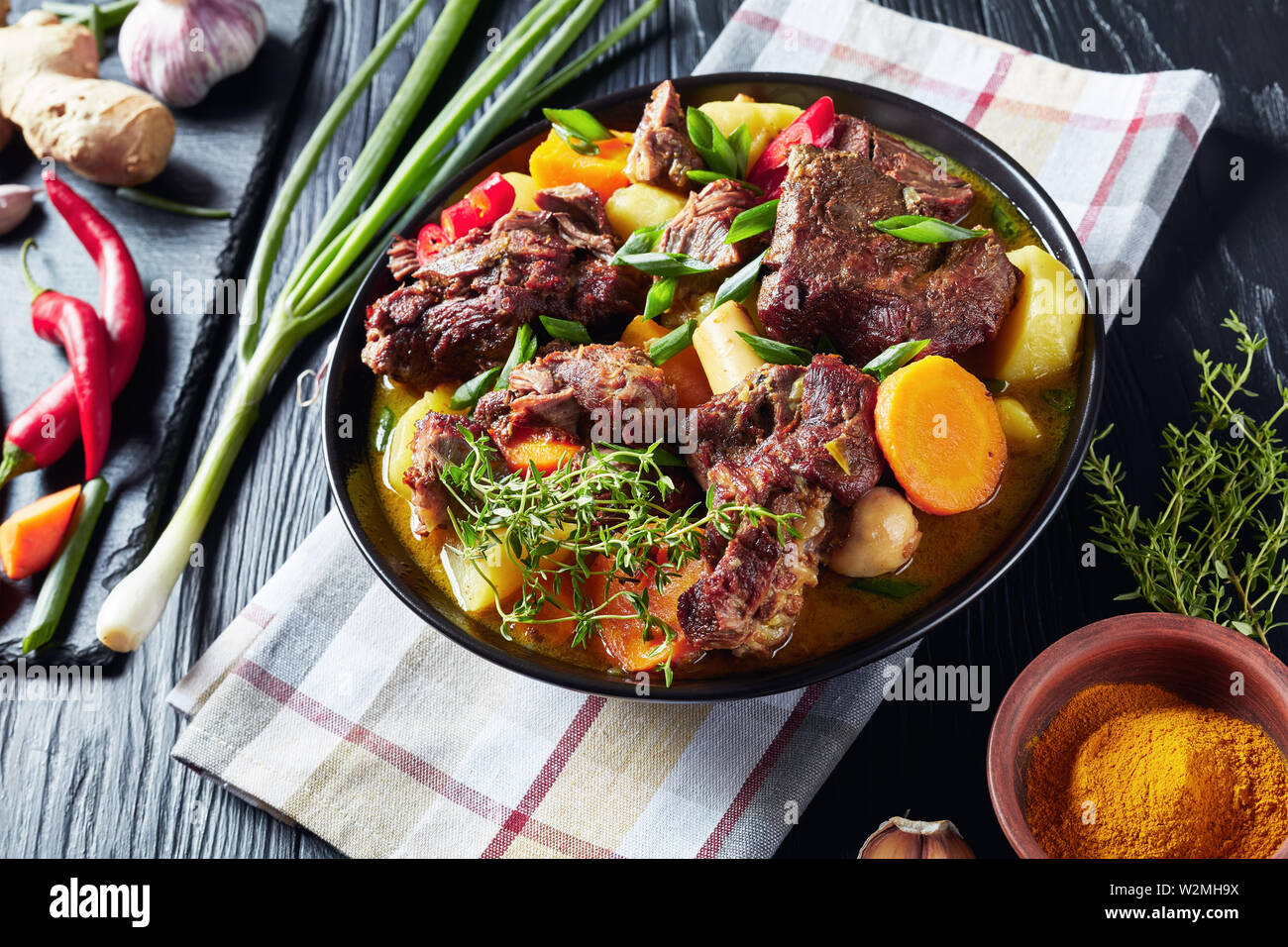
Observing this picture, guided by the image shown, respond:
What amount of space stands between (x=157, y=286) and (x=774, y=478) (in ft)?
9.53

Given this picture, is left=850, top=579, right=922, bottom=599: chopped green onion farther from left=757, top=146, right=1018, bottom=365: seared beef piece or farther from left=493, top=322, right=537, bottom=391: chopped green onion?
left=493, top=322, right=537, bottom=391: chopped green onion

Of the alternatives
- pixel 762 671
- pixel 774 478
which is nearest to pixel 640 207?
pixel 774 478

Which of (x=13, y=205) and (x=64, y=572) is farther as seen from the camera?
(x=13, y=205)

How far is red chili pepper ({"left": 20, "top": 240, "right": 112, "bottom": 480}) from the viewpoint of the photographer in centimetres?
392

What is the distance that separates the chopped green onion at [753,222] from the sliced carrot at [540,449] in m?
0.75

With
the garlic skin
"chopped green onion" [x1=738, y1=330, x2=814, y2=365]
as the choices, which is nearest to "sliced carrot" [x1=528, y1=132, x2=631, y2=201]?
"chopped green onion" [x1=738, y1=330, x2=814, y2=365]

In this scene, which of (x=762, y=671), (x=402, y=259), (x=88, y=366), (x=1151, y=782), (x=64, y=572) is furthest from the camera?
(x=88, y=366)

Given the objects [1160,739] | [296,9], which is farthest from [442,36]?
[1160,739]

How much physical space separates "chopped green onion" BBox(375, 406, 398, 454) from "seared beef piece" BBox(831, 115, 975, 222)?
1.60 meters

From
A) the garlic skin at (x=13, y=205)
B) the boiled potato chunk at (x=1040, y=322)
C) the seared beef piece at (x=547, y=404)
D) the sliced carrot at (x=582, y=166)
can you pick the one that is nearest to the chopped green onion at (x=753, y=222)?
the seared beef piece at (x=547, y=404)

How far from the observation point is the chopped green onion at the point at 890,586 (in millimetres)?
2951

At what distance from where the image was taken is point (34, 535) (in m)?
3.78

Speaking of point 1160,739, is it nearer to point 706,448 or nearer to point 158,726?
point 706,448

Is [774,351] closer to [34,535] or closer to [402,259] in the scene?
[402,259]
